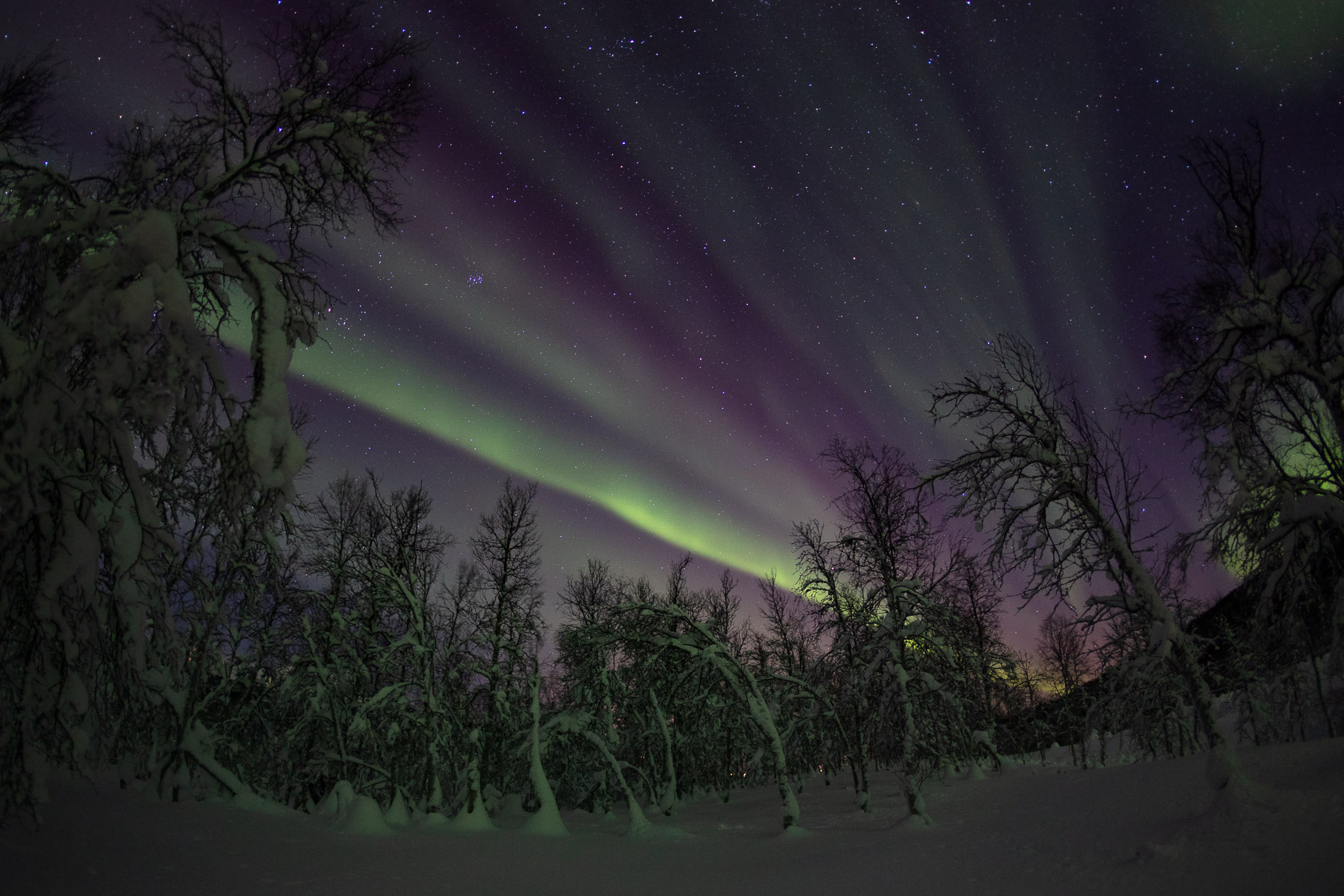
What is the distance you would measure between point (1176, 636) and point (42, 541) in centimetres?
1144

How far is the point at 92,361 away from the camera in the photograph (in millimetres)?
4004

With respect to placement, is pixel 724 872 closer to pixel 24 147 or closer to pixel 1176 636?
pixel 1176 636

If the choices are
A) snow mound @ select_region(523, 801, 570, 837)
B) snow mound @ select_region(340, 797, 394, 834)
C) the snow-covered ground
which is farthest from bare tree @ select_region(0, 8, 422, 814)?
snow mound @ select_region(523, 801, 570, 837)

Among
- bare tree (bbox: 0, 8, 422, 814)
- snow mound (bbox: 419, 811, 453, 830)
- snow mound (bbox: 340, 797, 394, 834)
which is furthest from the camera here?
snow mound (bbox: 419, 811, 453, 830)

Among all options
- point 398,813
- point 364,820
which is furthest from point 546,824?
point 364,820

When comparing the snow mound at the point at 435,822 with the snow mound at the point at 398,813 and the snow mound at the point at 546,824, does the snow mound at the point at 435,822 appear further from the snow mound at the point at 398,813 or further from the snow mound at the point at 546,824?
the snow mound at the point at 546,824

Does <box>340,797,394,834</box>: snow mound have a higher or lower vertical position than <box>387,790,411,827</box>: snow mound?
higher

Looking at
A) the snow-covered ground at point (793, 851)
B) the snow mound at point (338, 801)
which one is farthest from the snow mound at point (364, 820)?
the snow mound at point (338, 801)

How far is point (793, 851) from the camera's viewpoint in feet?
35.2

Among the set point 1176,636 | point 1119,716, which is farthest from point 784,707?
point 1176,636

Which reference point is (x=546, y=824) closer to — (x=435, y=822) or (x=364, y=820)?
(x=435, y=822)

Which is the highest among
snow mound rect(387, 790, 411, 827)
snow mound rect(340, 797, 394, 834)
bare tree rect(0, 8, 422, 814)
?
bare tree rect(0, 8, 422, 814)

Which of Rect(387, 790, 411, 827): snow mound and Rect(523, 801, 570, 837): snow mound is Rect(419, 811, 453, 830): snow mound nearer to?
Rect(387, 790, 411, 827): snow mound

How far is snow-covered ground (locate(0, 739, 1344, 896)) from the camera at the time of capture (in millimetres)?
5773
